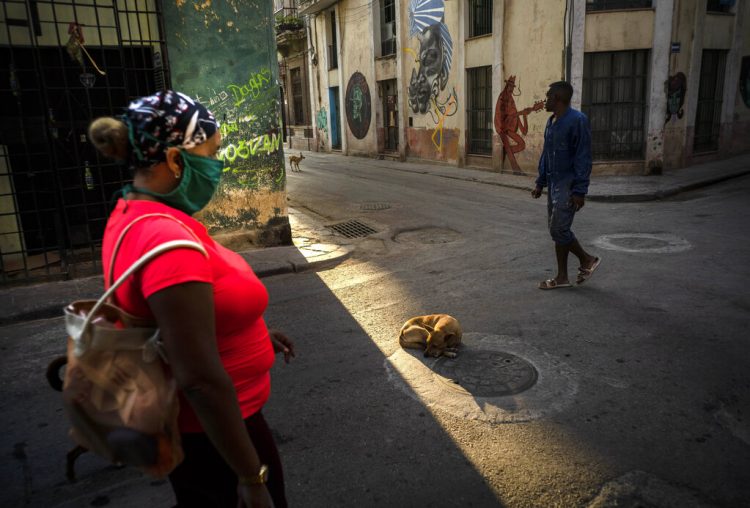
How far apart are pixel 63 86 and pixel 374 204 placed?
229 inches

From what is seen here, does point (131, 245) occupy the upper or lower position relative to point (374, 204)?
upper

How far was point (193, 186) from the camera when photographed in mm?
1558

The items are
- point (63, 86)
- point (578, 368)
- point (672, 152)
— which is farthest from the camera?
point (672, 152)

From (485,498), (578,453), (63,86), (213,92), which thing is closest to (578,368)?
(578,453)

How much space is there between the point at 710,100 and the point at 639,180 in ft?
16.7

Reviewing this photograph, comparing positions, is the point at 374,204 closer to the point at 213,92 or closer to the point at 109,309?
the point at 213,92

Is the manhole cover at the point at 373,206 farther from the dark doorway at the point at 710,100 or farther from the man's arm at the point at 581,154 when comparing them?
the dark doorway at the point at 710,100

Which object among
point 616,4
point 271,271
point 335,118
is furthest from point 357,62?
point 271,271

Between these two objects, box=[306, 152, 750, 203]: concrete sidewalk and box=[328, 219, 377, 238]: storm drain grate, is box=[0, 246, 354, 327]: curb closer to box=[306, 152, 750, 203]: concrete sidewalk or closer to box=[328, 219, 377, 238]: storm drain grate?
box=[328, 219, 377, 238]: storm drain grate

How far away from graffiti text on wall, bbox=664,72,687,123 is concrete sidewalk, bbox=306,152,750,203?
1.53 m

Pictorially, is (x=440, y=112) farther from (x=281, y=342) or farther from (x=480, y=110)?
(x=281, y=342)

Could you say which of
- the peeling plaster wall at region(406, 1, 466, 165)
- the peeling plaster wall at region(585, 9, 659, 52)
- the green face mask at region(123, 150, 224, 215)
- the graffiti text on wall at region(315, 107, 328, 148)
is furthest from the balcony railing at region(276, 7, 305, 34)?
the green face mask at region(123, 150, 224, 215)

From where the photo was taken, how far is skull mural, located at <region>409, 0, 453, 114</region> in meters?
17.3

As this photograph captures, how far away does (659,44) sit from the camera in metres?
12.9
